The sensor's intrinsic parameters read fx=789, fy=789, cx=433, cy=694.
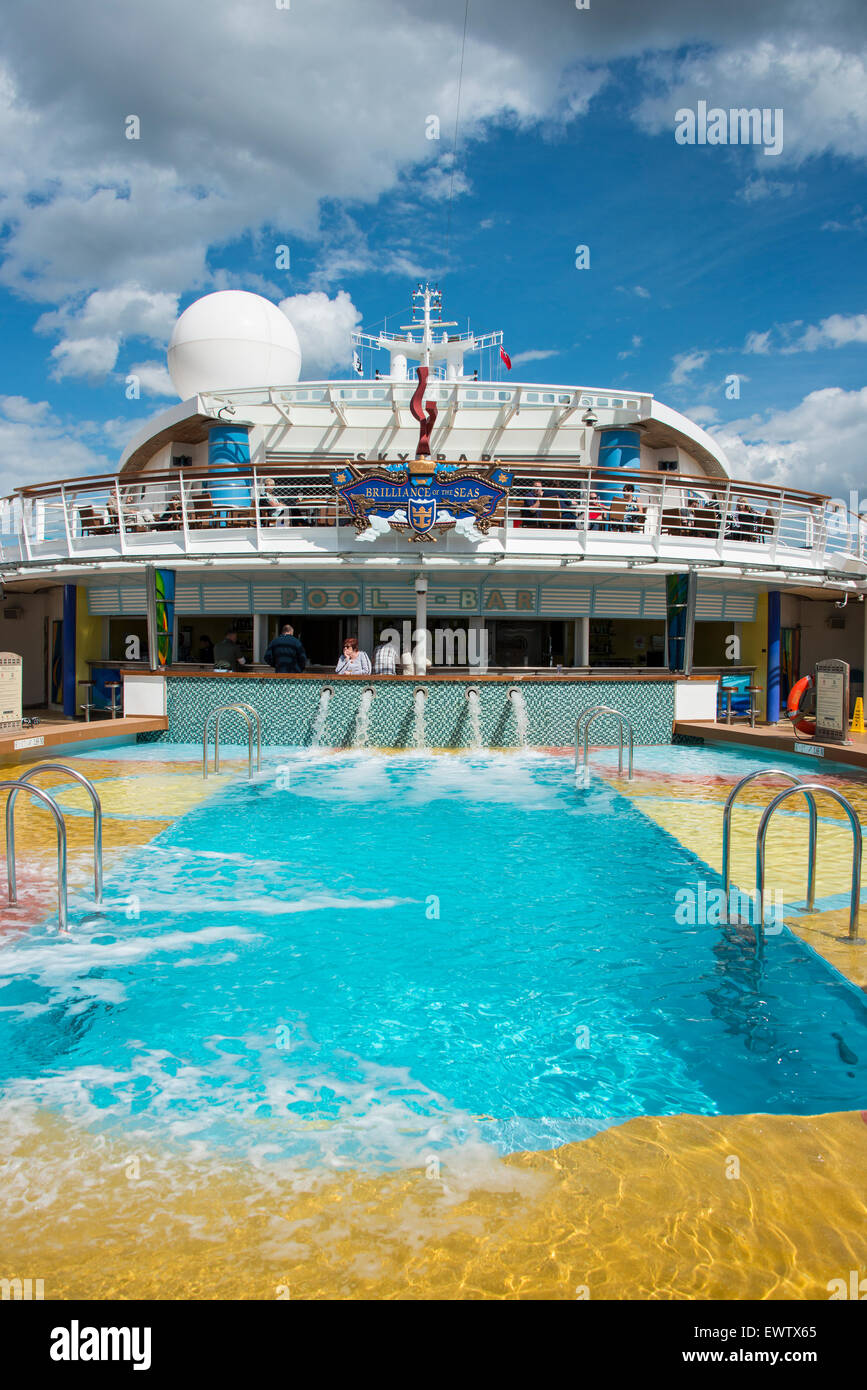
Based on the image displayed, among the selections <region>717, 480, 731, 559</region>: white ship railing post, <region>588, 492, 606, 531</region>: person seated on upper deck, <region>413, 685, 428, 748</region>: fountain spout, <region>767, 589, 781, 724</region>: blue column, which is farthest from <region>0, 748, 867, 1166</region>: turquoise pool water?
<region>767, 589, 781, 724</region>: blue column

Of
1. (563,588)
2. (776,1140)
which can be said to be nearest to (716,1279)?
(776,1140)

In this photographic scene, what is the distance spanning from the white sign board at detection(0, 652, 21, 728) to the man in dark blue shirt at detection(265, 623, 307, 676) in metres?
4.41

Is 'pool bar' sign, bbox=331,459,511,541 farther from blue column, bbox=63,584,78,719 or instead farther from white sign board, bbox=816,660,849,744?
blue column, bbox=63,584,78,719

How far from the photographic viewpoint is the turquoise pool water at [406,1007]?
2.99 meters

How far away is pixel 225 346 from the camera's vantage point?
67.0ft

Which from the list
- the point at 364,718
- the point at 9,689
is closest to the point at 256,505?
the point at 364,718

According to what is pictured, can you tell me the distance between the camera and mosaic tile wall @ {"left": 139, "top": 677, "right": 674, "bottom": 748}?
39.8ft

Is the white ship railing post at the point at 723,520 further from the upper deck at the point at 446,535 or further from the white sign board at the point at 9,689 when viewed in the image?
the white sign board at the point at 9,689

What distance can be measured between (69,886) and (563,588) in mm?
12249

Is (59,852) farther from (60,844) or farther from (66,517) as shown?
(66,517)

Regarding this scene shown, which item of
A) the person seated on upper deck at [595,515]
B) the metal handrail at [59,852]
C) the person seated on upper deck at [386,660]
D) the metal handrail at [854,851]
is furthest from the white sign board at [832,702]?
the metal handrail at [59,852]

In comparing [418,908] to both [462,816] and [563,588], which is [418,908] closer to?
[462,816]

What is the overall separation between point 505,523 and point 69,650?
31.5 ft
